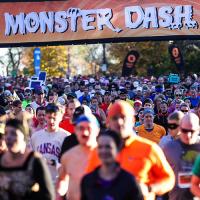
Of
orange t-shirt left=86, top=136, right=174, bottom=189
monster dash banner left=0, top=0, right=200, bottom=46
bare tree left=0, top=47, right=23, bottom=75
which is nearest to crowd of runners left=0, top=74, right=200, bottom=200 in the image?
orange t-shirt left=86, top=136, right=174, bottom=189

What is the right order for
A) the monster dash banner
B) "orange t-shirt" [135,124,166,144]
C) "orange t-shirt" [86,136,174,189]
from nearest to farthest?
1. "orange t-shirt" [86,136,174,189]
2. "orange t-shirt" [135,124,166,144]
3. the monster dash banner

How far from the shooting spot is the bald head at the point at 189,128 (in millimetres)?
8039

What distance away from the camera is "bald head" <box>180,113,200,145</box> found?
316 inches

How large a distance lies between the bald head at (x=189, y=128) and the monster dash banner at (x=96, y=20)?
1560 cm

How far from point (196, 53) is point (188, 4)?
33958 millimetres

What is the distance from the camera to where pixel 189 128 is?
8.06 m

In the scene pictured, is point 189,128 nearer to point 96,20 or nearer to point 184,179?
point 184,179

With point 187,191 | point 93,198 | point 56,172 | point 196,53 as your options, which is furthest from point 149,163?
point 196,53

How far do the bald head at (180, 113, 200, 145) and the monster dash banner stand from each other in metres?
15.6

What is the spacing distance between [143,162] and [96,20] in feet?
56.5

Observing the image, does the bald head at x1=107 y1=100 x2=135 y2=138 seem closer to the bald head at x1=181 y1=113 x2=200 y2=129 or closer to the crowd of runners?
the crowd of runners

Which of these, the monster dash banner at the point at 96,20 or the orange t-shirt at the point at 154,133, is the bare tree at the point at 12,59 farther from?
the orange t-shirt at the point at 154,133

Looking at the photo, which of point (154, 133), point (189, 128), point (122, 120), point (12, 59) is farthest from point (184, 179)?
point (12, 59)

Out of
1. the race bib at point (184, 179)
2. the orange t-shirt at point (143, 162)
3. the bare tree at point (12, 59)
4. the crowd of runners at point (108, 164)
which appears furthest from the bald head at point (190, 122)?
the bare tree at point (12, 59)
